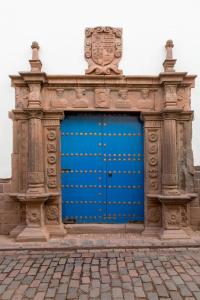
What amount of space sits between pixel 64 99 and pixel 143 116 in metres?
1.40

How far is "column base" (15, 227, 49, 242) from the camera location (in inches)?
148

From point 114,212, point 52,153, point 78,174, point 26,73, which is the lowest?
point 114,212

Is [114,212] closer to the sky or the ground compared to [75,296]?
closer to the sky

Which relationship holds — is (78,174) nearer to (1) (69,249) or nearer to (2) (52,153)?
(2) (52,153)

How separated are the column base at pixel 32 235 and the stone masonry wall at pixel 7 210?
0.34 meters

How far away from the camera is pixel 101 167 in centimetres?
420

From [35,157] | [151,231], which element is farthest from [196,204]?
[35,157]

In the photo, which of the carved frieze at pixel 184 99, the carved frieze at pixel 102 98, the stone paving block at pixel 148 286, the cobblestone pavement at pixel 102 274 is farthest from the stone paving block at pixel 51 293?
the carved frieze at pixel 184 99

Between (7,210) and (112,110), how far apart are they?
2493mm

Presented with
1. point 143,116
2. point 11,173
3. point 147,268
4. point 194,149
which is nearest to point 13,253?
point 11,173

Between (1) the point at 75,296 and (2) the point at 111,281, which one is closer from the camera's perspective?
(1) the point at 75,296

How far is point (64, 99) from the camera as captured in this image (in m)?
4.12

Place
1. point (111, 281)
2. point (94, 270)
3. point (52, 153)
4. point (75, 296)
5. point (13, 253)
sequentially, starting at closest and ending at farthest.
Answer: point (75, 296) < point (111, 281) < point (94, 270) < point (13, 253) < point (52, 153)

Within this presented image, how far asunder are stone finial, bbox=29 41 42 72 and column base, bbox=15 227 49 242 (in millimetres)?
2622
